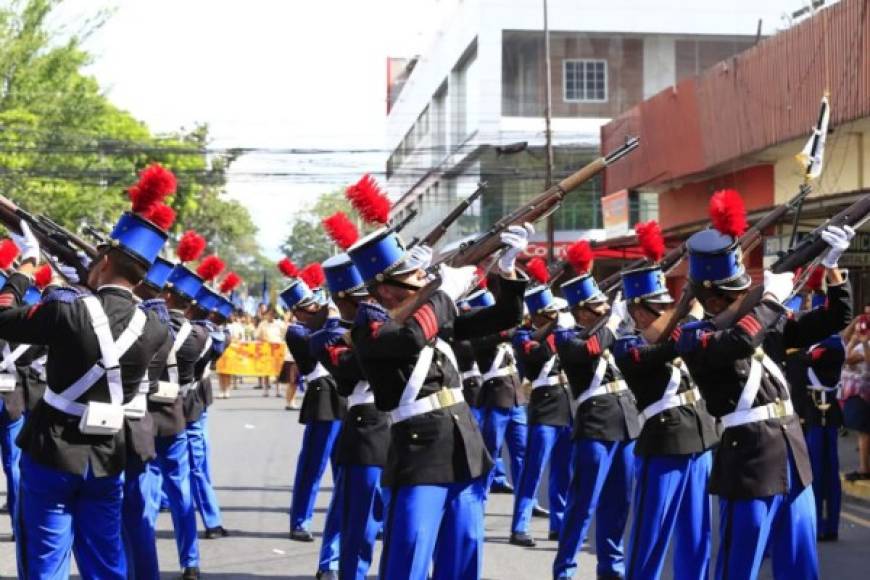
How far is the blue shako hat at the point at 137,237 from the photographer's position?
6.84m

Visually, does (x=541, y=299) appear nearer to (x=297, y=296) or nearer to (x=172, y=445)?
(x=297, y=296)

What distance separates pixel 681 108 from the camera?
24.6 metres

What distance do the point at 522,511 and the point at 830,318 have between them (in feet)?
14.4

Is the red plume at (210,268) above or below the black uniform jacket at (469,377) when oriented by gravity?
above

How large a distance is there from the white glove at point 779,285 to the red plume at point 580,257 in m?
3.82

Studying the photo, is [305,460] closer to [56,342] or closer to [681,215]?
[56,342]

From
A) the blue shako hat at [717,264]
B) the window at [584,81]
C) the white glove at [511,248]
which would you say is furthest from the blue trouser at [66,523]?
the window at [584,81]

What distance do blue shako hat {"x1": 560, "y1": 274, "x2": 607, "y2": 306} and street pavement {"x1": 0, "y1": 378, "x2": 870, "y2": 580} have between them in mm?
1877

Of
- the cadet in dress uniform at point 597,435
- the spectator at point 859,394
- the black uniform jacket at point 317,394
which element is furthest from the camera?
the spectator at point 859,394

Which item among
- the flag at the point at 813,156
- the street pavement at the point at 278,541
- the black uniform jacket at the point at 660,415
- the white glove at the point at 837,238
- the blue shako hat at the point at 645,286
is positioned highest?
the flag at the point at 813,156

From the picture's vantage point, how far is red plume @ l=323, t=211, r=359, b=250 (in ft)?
27.9

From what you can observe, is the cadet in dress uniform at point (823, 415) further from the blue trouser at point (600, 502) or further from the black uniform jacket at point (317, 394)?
the black uniform jacket at point (317, 394)

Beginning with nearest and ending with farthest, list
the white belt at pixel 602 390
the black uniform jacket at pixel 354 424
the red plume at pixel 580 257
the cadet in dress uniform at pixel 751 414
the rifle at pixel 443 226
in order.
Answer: the cadet in dress uniform at pixel 751 414, the rifle at pixel 443 226, the black uniform jacket at pixel 354 424, the white belt at pixel 602 390, the red plume at pixel 580 257

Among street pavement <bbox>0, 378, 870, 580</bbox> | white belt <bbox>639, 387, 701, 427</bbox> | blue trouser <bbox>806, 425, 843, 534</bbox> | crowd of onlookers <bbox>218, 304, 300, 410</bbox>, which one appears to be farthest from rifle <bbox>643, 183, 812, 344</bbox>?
crowd of onlookers <bbox>218, 304, 300, 410</bbox>
